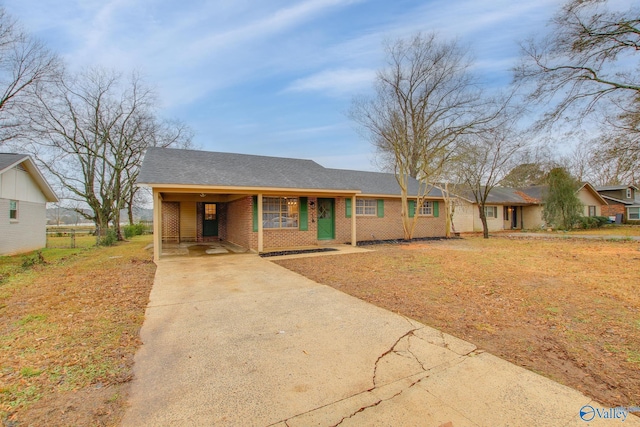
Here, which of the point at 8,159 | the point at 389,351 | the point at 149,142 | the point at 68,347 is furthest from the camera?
the point at 149,142

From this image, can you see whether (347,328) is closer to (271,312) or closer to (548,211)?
(271,312)

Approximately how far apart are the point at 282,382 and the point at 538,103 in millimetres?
14242

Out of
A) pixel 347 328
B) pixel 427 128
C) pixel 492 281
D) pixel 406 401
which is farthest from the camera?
A: pixel 427 128

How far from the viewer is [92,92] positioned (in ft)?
62.1

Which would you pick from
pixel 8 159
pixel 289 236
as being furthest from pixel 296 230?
pixel 8 159

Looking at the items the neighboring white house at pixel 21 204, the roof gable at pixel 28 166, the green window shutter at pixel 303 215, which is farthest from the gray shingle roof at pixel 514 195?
the neighboring white house at pixel 21 204

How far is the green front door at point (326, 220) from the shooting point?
13.3 meters

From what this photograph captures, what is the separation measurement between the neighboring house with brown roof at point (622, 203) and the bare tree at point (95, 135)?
135 ft

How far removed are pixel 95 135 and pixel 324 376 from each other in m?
23.2

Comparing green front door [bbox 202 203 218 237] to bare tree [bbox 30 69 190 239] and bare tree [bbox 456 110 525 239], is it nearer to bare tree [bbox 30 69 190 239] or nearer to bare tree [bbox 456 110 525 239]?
bare tree [bbox 30 69 190 239]

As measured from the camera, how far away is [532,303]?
488 cm

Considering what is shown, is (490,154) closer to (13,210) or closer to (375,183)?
(375,183)

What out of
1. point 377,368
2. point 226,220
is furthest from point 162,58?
point 377,368

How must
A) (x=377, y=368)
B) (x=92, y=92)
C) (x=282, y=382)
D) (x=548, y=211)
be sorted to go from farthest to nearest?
(x=548, y=211)
(x=92, y=92)
(x=377, y=368)
(x=282, y=382)
